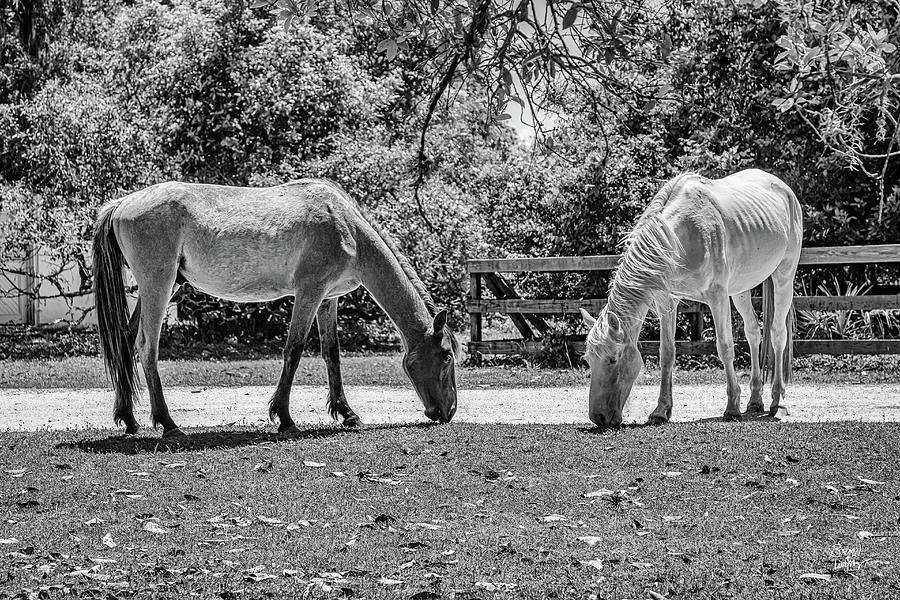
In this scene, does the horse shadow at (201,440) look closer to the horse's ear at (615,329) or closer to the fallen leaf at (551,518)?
the horse's ear at (615,329)

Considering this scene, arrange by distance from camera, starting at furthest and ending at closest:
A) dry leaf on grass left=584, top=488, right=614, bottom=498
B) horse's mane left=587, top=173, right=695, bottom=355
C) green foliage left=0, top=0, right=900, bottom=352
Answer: green foliage left=0, top=0, right=900, bottom=352
horse's mane left=587, top=173, right=695, bottom=355
dry leaf on grass left=584, top=488, right=614, bottom=498

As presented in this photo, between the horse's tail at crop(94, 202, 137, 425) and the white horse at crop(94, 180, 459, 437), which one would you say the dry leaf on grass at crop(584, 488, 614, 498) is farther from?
the horse's tail at crop(94, 202, 137, 425)

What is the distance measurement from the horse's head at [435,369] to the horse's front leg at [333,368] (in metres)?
0.66

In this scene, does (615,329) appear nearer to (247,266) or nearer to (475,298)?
(247,266)

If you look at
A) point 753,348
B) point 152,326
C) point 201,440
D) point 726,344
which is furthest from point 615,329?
point 152,326

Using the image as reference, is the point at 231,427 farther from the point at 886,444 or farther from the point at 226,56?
the point at 226,56

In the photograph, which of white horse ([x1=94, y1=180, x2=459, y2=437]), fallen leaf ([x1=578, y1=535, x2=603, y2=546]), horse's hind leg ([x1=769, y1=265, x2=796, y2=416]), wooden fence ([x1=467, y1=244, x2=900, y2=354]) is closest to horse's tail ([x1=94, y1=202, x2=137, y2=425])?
white horse ([x1=94, y1=180, x2=459, y2=437])

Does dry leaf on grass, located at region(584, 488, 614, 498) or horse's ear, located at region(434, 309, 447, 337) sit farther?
horse's ear, located at region(434, 309, 447, 337)

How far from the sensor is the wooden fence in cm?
1289

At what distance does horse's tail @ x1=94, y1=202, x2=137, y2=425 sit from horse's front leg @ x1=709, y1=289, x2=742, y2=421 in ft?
16.3

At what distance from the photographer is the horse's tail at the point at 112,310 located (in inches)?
337

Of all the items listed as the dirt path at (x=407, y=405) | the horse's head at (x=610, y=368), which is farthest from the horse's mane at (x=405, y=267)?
the horse's head at (x=610, y=368)

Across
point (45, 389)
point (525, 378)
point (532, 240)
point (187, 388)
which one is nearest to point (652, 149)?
point (532, 240)

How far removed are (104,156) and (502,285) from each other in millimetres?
7341
